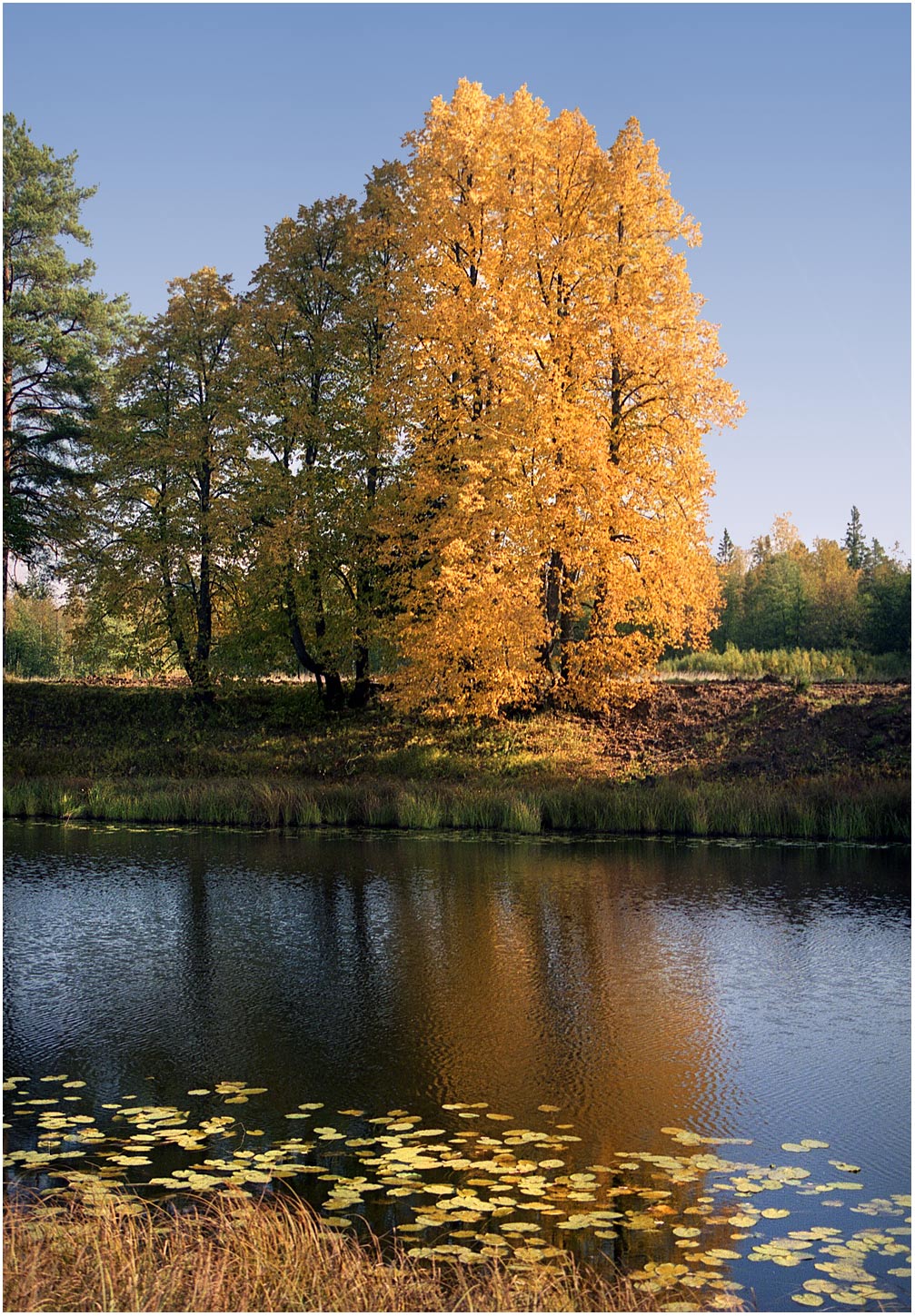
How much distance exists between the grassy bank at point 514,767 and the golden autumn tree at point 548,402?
4.53 feet

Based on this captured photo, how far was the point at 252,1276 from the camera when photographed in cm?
484

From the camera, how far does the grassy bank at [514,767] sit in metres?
18.6

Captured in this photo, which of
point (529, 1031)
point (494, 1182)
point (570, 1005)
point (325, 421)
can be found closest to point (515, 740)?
point (325, 421)

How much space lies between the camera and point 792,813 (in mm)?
18047

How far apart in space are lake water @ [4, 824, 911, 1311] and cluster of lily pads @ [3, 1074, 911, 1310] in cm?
2

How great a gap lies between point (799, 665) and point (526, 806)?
47.8 feet

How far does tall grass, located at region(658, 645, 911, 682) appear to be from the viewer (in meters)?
29.4

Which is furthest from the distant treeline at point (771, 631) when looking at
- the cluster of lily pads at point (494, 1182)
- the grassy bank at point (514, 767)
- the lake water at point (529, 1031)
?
the cluster of lily pads at point (494, 1182)

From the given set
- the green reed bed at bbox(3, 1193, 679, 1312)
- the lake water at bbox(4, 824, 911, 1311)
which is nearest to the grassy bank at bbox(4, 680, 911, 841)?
the lake water at bbox(4, 824, 911, 1311)

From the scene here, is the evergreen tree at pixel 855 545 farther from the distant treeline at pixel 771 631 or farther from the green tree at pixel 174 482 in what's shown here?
the green tree at pixel 174 482

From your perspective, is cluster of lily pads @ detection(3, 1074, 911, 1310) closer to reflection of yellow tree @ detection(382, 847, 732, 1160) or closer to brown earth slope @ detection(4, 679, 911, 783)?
reflection of yellow tree @ detection(382, 847, 732, 1160)

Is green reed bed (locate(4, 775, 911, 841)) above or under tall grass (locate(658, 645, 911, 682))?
under

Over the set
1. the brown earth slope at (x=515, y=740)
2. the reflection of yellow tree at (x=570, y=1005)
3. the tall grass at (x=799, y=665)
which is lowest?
the reflection of yellow tree at (x=570, y=1005)

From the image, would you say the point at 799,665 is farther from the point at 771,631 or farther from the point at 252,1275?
the point at 252,1275
